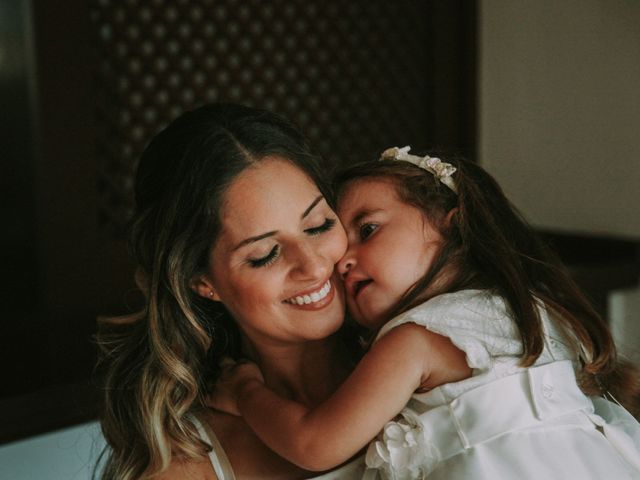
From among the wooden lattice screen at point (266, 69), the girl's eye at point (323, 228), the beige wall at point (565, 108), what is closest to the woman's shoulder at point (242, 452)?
the girl's eye at point (323, 228)

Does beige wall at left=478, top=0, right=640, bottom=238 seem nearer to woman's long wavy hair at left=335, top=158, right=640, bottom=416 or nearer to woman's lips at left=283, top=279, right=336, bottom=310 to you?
woman's long wavy hair at left=335, top=158, right=640, bottom=416

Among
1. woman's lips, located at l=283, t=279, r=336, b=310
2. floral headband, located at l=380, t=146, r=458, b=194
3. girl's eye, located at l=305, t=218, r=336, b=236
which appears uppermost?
floral headband, located at l=380, t=146, r=458, b=194

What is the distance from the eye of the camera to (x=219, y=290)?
4.96 ft

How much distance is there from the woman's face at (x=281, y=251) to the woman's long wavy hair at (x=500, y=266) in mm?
138

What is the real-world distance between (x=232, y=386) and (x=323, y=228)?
1.11 ft

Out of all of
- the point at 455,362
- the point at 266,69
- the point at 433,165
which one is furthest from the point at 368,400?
the point at 266,69

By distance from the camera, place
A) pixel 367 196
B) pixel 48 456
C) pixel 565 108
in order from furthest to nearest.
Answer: pixel 565 108 → pixel 48 456 → pixel 367 196

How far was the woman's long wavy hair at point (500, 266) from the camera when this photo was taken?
1.44m

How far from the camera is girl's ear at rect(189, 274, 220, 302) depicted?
5.01 ft

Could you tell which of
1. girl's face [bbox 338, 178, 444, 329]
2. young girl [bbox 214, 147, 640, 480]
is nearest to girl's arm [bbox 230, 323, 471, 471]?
young girl [bbox 214, 147, 640, 480]

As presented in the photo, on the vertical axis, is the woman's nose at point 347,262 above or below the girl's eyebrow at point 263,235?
below

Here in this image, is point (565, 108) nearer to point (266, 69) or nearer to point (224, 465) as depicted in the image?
point (266, 69)

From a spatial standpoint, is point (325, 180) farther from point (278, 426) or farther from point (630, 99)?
point (630, 99)

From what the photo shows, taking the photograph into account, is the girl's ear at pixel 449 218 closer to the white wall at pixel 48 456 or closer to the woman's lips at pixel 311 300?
the woman's lips at pixel 311 300
